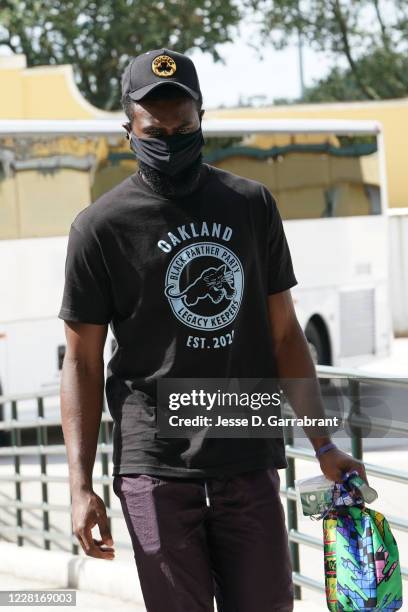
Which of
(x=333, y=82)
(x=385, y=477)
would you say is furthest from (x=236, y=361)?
(x=333, y=82)

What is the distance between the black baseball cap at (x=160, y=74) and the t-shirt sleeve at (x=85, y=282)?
13.8 inches

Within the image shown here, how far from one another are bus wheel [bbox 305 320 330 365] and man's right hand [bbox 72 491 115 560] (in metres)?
13.7

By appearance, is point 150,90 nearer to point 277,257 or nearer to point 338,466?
point 277,257

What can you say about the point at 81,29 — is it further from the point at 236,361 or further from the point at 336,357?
the point at 236,361

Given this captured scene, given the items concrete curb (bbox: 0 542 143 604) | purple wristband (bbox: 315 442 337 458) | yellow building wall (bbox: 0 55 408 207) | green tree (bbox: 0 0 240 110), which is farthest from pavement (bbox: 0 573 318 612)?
green tree (bbox: 0 0 240 110)

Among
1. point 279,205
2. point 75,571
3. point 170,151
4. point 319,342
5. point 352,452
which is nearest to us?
point 170,151

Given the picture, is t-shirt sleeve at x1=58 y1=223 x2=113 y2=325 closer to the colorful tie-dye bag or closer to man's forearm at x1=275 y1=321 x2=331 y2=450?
man's forearm at x1=275 y1=321 x2=331 y2=450

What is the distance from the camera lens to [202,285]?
3182 mm

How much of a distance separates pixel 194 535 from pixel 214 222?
2.31ft

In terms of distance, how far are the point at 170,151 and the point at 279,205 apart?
13552 mm

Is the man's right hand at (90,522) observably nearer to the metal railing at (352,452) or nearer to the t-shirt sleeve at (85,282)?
the t-shirt sleeve at (85,282)

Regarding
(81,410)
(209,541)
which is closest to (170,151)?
(81,410)

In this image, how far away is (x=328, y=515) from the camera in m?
3.22

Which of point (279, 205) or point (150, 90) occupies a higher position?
point (150, 90)
